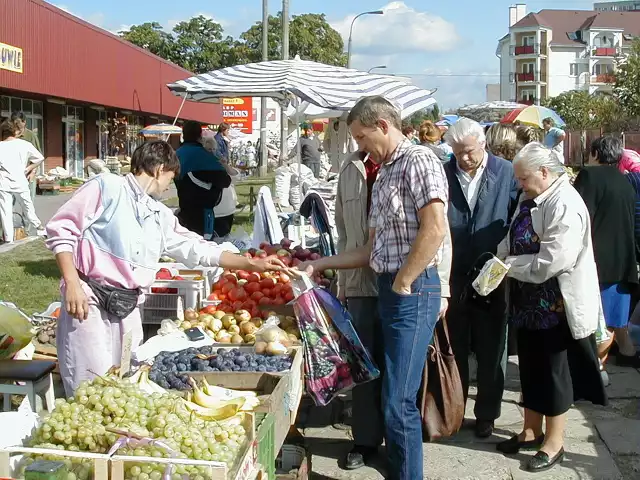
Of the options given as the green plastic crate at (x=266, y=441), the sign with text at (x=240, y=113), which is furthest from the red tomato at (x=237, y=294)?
the sign with text at (x=240, y=113)

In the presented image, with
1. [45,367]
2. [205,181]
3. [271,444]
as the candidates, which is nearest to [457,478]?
[271,444]

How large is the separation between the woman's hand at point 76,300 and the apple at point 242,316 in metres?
1.54

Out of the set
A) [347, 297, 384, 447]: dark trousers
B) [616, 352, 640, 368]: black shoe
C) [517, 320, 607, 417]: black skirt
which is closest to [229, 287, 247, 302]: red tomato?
[347, 297, 384, 447]: dark trousers

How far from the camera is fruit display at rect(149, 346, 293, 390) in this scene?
12.9 ft

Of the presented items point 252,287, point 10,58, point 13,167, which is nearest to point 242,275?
point 252,287

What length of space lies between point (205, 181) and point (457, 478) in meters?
4.50

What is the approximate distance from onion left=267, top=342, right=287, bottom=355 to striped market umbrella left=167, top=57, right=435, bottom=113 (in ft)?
14.1

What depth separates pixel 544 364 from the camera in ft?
15.5

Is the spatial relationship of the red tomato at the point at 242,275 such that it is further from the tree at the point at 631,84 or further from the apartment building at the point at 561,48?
the apartment building at the point at 561,48

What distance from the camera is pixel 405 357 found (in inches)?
157

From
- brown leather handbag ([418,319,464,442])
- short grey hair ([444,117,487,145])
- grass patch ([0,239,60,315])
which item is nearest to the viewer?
brown leather handbag ([418,319,464,442])

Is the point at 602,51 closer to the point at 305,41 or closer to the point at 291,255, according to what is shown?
the point at 305,41

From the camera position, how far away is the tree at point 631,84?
4375cm

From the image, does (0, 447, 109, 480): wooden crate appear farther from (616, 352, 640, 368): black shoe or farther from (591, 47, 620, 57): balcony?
(591, 47, 620, 57): balcony
